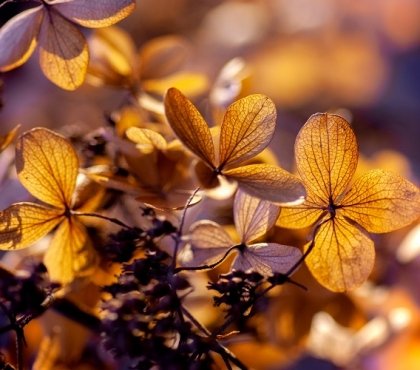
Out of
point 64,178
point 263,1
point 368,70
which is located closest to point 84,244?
point 64,178

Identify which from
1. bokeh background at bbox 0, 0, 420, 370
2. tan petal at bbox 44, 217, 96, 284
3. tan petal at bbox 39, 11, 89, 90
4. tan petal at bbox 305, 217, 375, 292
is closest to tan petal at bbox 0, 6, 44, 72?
tan petal at bbox 39, 11, 89, 90

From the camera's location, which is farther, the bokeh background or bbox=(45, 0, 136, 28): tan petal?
the bokeh background

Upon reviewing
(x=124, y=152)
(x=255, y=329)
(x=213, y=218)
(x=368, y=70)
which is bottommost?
(x=368, y=70)

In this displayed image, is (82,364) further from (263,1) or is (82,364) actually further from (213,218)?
(263,1)

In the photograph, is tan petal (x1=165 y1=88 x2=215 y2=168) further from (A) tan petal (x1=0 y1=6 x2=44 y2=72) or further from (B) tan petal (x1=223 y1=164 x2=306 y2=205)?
(A) tan petal (x1=0 y1=6 x2=44 y2=72)

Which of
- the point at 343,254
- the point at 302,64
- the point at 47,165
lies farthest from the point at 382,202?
the point at 302,64
